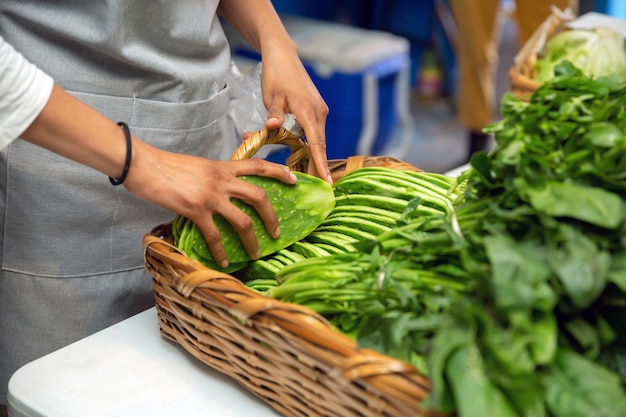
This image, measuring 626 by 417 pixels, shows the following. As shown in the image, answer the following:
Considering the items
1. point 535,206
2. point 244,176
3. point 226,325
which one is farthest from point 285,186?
point 535,206

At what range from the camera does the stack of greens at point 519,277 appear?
0.69m

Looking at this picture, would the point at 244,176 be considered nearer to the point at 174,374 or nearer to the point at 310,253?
the point at 310,253

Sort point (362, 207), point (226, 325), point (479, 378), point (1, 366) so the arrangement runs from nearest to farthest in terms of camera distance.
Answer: point (479, 378) → point (226, 325) → point (362, 207) → point (1, 366)

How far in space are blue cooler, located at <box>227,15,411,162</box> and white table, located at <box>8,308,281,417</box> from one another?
2.23 metres

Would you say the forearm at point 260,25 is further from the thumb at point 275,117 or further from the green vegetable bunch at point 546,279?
the green vegetable bunch at point 546,279

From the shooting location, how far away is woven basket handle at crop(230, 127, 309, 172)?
3.72 ft

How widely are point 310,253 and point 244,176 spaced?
0.15 meters

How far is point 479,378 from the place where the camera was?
0.69 meters

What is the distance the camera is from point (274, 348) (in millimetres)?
858

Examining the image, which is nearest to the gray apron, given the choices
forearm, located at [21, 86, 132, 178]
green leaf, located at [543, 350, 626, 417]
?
forearm, located at [21, 86, 132, 178]

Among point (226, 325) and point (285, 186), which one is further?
point (285, 186)

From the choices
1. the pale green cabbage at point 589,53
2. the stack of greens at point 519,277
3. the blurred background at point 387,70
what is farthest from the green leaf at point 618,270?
the blurred background at point 387,70

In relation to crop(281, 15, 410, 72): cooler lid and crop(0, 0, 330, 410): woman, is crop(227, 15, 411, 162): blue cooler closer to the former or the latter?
crop(281, 15, 410, 72): cooler lid

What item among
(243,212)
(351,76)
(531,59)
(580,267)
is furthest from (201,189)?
(351,76)
